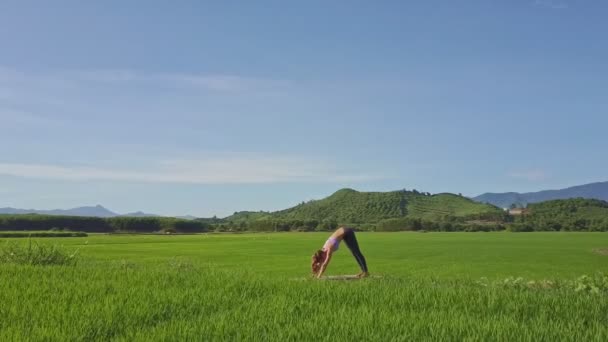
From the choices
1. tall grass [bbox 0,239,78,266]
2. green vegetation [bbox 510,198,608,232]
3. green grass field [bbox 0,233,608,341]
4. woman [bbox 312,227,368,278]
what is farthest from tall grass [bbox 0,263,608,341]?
green vegetation [bbox 510,198,608,232]

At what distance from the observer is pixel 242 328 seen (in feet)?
19.8

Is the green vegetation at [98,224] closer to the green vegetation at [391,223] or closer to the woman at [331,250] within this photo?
the green vegetation at [391,223]

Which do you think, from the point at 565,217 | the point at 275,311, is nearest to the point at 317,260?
the point at 275,311

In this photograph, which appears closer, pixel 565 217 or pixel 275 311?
pixel 275 311

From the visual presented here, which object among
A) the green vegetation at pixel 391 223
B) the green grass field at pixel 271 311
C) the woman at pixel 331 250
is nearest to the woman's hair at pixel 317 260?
the woman at pixel 331 250

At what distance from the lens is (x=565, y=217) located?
5162 inches

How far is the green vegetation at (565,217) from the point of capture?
114 meters

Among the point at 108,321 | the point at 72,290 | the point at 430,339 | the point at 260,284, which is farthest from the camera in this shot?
the point at 260,284

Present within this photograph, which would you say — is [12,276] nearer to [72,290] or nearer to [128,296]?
[72,290]

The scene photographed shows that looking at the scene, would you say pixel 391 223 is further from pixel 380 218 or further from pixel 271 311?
pixel 271 311

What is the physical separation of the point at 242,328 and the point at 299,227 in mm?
121926

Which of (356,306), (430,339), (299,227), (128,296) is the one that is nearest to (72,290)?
(128,296)

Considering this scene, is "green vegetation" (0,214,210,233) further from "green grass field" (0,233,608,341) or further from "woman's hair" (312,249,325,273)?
"green grass field" (0,233,608,341)

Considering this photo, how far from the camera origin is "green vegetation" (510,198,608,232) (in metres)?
114
